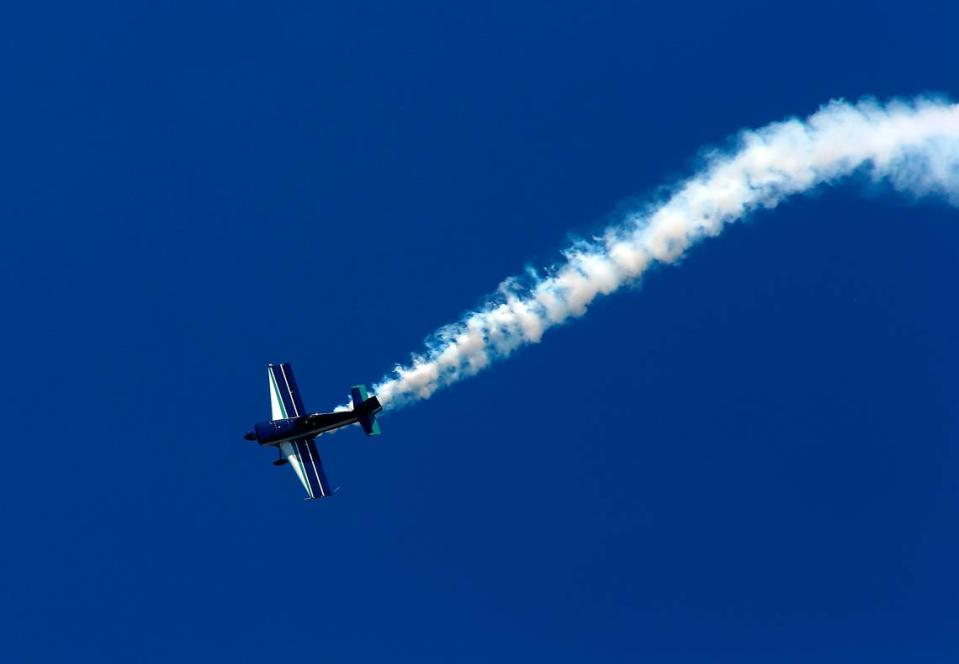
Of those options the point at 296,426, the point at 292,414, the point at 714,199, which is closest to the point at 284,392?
the point at 292,414

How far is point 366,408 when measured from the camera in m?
35.3

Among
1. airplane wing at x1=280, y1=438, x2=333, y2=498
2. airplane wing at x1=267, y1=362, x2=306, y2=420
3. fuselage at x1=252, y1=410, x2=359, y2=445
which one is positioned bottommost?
airplane wing at x1=280, y1=438, x2=333, y2=498

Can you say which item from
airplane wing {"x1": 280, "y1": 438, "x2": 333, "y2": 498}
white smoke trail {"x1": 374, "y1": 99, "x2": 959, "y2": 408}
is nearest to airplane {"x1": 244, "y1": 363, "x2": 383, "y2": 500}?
airplane wing {"x1": 280, "y1": 438, "x2": 333, "y2": 498}

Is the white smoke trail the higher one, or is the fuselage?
the white smoke trail

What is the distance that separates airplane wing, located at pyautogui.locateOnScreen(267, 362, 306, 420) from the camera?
36.5 meters

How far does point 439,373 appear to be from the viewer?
3694 centimetres

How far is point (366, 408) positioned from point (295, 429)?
2963mm

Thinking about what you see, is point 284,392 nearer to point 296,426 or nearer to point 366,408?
point 296,426

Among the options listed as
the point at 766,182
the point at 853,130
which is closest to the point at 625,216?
the point at 766,182

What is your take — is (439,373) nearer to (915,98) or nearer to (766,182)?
(766,182)

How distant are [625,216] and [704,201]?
3.03 meters

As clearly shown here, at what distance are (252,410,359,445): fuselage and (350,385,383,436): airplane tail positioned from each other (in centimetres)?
49

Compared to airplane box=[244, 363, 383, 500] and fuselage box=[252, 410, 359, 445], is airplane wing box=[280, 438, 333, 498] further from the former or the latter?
fuselage box=[252, 410, 359, 445]

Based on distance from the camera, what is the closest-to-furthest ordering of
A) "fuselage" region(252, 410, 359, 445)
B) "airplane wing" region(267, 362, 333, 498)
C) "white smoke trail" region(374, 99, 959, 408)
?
"fuselage" region(252, 410, 359, 445) < "white smoke trail" region(374, 99, 959, 408) < "airplane wing" region(267, 362, 333, 498)
